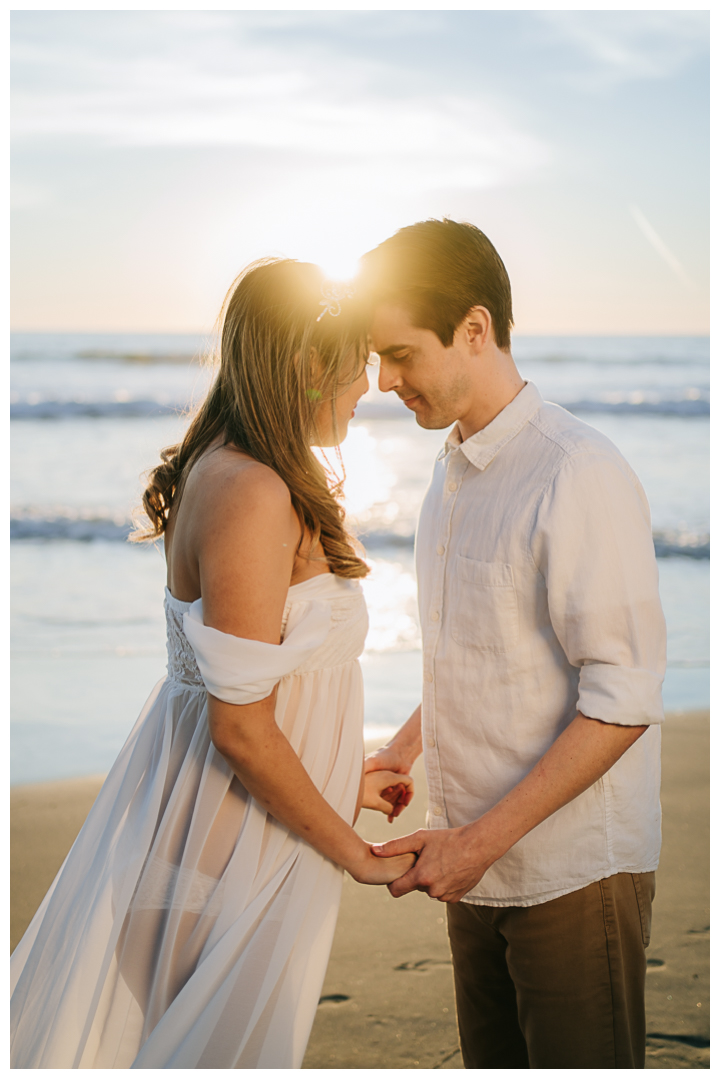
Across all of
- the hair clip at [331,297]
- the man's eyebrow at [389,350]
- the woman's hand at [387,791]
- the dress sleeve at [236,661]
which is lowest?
the woman's hand at [387,791]

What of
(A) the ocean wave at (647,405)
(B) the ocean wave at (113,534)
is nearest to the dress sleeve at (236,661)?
(B) the ocean wave at (113,534)

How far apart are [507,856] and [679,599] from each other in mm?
7356

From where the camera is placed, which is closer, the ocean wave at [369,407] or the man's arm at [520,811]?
the man's arm at [520,811]

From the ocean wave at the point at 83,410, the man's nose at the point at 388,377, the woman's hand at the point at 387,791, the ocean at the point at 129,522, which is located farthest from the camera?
the ocean wave at the point at 83,410

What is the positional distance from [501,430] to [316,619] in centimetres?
69

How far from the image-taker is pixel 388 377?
2.29 metres

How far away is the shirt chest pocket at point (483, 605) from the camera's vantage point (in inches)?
80.1

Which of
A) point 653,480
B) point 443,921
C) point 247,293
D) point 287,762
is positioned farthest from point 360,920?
point 653,480

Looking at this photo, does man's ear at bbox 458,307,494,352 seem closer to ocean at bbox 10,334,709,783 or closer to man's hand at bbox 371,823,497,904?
ocean at bbox 10,334,709,783

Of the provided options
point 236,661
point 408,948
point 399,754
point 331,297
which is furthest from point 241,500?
point 408,948

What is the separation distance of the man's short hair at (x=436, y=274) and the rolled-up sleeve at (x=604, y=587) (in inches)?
21.7

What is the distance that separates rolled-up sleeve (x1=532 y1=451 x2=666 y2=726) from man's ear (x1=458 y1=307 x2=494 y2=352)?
1.56 feet

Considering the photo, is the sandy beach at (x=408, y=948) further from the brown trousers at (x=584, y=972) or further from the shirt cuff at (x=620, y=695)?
the shirt cuff at (x=620, y=695)

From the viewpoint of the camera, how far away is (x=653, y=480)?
13.4m
